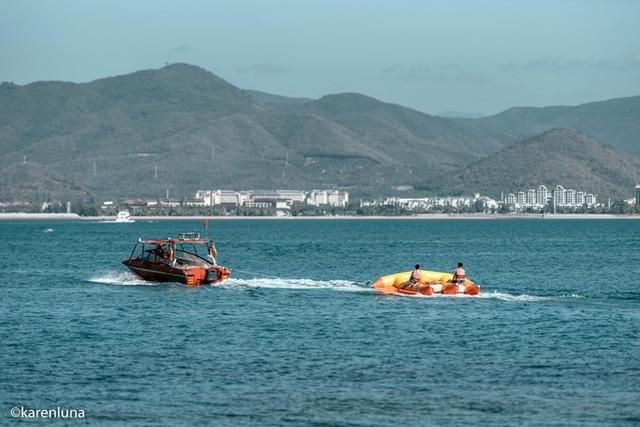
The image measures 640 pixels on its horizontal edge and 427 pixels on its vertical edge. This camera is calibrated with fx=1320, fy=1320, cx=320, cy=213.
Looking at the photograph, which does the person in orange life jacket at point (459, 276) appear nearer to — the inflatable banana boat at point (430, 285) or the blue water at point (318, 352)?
the inflatable banana boat at point (430, 285)

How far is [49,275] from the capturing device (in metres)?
92.8

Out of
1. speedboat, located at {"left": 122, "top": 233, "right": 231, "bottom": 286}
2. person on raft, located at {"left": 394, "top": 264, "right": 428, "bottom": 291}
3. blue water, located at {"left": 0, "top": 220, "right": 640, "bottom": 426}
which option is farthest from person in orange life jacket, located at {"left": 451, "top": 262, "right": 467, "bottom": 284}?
speedboat, located at {"left": 122, "top": 233, "right": 231, "bottom": 286}

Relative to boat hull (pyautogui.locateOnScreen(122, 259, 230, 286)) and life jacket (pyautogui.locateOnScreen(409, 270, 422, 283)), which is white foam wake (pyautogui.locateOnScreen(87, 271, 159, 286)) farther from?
life jacket (pyautogui.locateOnScreen(409, 270, 422, 283))

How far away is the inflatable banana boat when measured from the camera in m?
69.9

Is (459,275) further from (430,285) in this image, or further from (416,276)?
(416,276)

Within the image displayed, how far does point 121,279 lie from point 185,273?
8.19 metres

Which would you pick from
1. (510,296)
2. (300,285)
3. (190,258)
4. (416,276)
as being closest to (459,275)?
(416,276)

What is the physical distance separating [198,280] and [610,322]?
27397mm

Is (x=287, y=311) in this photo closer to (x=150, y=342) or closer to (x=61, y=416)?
(x=150, y=342)

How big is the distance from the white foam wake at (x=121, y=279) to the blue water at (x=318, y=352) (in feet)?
0.81

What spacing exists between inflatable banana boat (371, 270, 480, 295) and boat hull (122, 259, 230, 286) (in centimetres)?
967

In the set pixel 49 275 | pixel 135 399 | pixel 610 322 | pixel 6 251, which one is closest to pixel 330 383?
pixel 135 399

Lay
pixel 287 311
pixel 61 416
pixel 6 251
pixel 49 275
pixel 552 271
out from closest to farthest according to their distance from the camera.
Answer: pixel 61 416, pixel 287 311, pixel 49 275, pixel 552 271, pixel 6 251

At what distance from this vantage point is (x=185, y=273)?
255 feet
